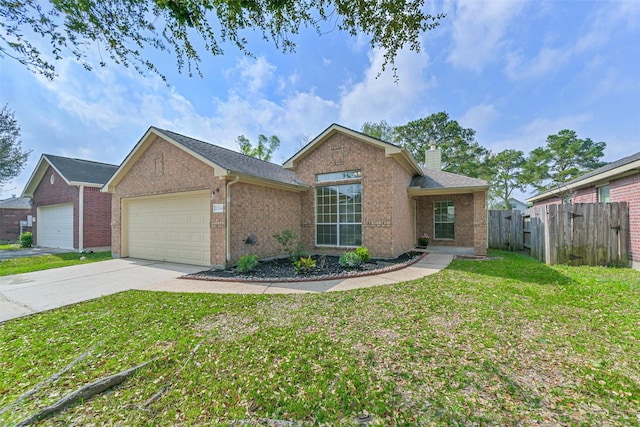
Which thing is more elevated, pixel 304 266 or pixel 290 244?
pixel 290 244

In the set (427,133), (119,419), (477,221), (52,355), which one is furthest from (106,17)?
(427,133)

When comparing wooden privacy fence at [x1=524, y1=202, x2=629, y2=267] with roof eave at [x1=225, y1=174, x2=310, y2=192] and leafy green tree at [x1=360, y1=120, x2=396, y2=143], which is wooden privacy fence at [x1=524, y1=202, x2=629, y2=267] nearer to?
roof eave at [x1=225, y1=174, x2=310, y2=192]

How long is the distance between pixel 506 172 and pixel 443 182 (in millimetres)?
22358

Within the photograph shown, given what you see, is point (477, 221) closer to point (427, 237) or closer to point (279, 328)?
point (427, 237)

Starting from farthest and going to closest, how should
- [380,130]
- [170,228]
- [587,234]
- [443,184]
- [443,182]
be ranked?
[380,130], [443,182], [443,184], [170,228], [587,234]

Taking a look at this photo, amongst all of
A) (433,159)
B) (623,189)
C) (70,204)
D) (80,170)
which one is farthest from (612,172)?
(80,170)

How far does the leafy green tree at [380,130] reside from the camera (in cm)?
2543

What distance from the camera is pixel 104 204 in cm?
1354

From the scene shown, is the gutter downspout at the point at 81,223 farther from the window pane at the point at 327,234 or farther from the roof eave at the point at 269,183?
the window pane at the point at 327,234

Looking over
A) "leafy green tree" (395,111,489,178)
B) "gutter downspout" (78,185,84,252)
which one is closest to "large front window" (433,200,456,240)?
"leafy green tree" (395,111,489,178)

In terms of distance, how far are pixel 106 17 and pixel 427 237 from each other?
41.5 feet

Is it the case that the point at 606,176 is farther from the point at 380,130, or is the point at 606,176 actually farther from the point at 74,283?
the point at 380,130

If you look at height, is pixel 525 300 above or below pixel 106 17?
below

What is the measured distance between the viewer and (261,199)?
8.77 m
